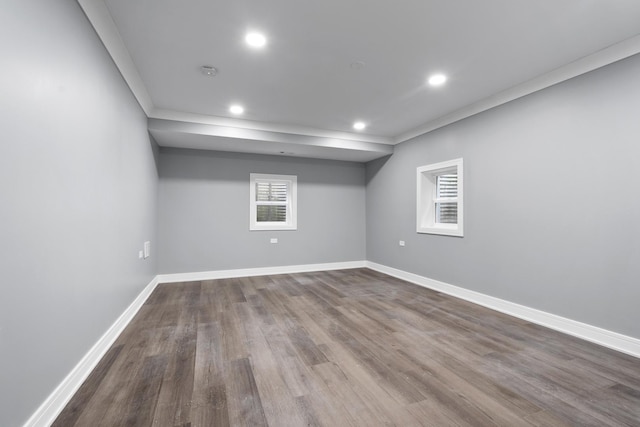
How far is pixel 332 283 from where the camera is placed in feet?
15.7

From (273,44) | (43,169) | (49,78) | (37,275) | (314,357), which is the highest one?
(273,44)

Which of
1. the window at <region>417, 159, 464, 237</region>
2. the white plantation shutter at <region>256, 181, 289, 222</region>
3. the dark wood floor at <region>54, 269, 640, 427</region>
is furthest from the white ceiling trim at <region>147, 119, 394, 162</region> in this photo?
the dark wood floor at <region>54, 269, 640, 427</region>

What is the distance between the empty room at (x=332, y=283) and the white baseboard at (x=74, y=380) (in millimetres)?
21

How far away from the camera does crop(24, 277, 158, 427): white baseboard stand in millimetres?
1468

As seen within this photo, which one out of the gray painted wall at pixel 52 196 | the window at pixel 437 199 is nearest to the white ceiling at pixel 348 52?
the gray painted wall at pixel 52 196

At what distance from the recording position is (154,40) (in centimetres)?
239

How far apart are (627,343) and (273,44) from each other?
3885mm

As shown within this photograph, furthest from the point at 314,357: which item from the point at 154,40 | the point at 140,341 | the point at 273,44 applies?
the point at 154,40

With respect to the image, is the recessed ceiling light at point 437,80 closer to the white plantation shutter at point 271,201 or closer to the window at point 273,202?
the window at point 273,202

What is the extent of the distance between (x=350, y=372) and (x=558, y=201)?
8.70 ft

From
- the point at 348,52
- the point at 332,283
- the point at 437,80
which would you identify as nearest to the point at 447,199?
the point at 437,80

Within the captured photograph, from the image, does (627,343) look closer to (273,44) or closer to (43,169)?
(273,44)

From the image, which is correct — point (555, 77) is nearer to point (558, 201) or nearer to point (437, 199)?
point (558, 201)

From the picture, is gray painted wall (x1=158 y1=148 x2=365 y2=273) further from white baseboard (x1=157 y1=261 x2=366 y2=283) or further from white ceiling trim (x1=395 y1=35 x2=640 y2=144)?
white ceiling trim (x1=395 y1=35 x2=640 y2=144)
